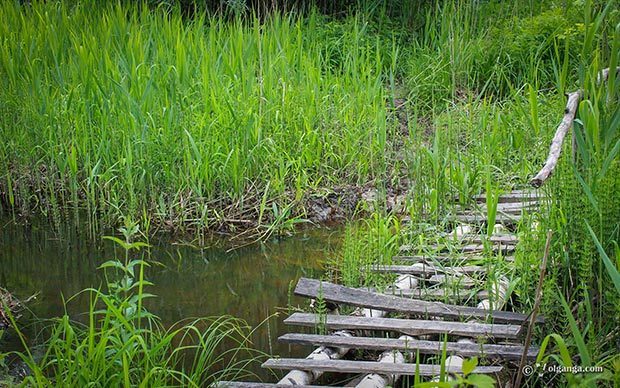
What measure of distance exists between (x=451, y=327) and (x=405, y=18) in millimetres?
6133

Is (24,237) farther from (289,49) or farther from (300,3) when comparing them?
(300,3)

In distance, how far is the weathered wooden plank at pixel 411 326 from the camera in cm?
334

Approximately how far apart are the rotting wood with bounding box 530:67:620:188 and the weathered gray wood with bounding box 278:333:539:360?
76cm

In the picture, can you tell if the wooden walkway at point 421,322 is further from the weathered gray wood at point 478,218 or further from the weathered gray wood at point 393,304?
the weathered gray wood at point 478,218

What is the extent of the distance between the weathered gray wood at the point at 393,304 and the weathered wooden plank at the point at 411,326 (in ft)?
0.34

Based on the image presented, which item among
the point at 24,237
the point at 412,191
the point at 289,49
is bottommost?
the point at 24,237

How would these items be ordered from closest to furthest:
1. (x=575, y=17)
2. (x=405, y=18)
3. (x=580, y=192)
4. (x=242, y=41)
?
(x=580, y=192) → (x=242, y=41) → (x=575, y=17) → (x=405, y=18)

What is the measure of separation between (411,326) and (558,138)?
1.07 meters

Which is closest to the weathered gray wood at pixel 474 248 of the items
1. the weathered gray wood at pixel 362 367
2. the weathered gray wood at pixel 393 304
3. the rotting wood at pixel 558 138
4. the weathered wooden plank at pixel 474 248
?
the weathered wooden plank at pixel 474 248

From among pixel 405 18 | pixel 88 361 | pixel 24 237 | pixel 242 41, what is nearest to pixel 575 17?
pixel 405 18

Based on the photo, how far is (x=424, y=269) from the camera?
4.17 meters

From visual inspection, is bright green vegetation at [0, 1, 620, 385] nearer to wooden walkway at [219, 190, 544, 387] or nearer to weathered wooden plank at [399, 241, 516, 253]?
weathered wooden plank at [399, 241, 516, 253]

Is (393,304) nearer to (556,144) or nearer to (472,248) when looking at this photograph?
(472,248)

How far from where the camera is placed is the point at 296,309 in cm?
423
